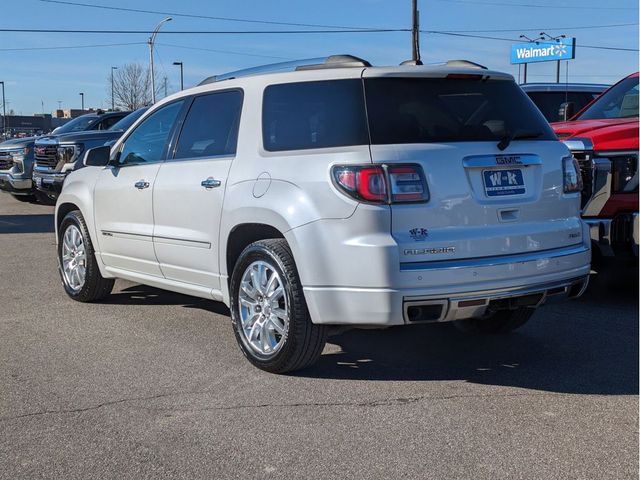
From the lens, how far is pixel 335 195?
176 inches

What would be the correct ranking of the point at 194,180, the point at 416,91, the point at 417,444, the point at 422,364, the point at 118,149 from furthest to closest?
the point at 118,149, the point at 194,180, the point at 422,364, the point at 416,91, the point at 417,444

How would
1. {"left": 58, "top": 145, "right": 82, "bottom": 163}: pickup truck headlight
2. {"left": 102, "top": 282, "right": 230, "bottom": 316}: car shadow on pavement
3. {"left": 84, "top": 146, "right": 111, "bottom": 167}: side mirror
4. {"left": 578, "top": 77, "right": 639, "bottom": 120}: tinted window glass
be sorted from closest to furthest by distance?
{"left": 84, "top": 146, "right": 111, "bottom": 167}: side mirror → {"left": 102, "top": 282, "right": 230, "bottom": 316}: car shadow on pavement → {"left": 578, "top": 77, "right": 639, "bottom": 120}: tinted window glass → {"left": 58, "top": 145, "right": 82, "bottom": 163}: pickup truck headlight

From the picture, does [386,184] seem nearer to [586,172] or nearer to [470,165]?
[470,165]

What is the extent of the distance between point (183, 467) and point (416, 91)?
2496 mm

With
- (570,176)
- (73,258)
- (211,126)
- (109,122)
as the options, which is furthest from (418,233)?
(109,122)

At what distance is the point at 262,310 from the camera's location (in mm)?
5070

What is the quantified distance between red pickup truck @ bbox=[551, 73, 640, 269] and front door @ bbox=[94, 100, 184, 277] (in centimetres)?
328

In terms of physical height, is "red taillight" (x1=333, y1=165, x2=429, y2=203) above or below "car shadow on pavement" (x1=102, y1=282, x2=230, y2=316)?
above

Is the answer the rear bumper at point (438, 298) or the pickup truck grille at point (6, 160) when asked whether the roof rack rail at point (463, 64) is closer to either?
the rear bumper at point (438, 298)

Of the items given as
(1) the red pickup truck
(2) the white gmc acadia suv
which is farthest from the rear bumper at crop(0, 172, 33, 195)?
(1) the red pickup truck

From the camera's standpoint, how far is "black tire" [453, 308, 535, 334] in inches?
230

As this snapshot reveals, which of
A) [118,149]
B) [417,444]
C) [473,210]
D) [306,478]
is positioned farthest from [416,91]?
[118,149]

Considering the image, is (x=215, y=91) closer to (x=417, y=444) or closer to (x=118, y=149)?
(x=118, y=149)

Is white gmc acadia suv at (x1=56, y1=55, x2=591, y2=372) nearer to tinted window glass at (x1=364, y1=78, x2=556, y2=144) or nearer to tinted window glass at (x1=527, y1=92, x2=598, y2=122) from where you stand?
tinted window glass at (x1=364, y1=78, x2=556, y2=144)
